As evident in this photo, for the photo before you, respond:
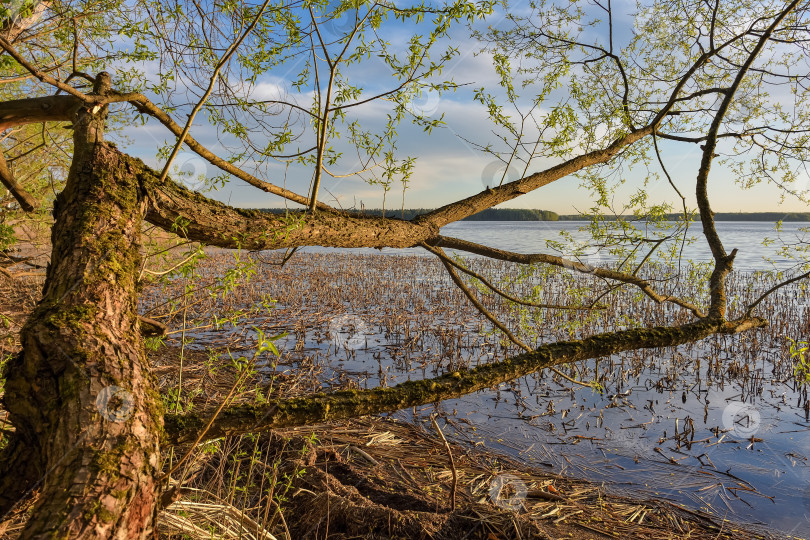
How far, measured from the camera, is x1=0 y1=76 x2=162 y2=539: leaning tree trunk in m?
1.41

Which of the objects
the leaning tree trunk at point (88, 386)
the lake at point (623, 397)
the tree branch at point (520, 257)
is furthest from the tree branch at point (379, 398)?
the lake at point (623, 397)

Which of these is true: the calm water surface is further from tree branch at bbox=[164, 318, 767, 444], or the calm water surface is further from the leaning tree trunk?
the leaning tree trunk

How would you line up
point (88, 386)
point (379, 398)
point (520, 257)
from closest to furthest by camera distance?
point (88, 386)
point (379, 398)
point (520, 257)

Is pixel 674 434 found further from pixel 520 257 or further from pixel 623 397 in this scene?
pixel 520 257

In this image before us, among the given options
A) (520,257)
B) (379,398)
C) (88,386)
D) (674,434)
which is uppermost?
(520,257)

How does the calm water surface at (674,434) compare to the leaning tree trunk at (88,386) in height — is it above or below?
below

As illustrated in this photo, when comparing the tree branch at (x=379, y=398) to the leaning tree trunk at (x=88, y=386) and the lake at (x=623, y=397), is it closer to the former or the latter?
the leaning tree trunk at (x=88, y=386)

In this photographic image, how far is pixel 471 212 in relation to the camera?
13.6 ft

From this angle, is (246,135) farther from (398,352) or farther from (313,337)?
(313,337)

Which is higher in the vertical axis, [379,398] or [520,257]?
[520,257]

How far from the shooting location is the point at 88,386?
165cm

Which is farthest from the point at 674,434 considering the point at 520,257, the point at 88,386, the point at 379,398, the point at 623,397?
the point at 88,386

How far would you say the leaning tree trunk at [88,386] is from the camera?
1412 millimetres

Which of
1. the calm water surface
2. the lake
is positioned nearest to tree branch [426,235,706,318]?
the lake
